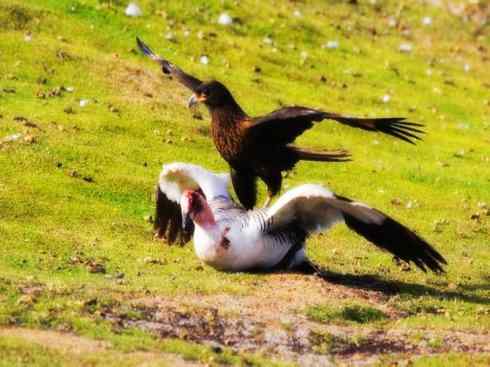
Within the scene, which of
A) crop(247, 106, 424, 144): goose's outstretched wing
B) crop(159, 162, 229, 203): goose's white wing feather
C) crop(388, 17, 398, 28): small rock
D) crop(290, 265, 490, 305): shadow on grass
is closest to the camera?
crop(247, 106, 424, 144): goose's outstretched wing

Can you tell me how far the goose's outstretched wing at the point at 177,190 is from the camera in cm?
1309

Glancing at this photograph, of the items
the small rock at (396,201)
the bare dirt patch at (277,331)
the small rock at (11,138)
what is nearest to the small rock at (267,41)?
the small rock at (396,201)

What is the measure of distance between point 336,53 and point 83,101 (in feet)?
29.6

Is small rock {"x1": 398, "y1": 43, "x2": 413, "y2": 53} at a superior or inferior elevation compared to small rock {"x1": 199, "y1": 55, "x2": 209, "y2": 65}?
superior

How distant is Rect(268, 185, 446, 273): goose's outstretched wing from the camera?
1182 cm

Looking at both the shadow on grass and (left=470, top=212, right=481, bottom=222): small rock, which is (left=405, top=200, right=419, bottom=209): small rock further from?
the shadow on grass

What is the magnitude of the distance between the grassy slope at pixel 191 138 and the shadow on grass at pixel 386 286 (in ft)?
0.20

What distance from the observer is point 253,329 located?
33.1 feet

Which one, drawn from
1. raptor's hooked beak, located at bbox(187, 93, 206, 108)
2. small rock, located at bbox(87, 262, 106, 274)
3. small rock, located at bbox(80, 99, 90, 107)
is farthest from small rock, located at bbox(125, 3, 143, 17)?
small rock, located at bbox(87, 262, 106, 274)

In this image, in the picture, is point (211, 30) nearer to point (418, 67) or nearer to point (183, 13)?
point (183, 13)

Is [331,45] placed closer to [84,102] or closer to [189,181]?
[84,102]

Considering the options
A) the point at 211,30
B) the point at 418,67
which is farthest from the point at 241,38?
the point at 418,67

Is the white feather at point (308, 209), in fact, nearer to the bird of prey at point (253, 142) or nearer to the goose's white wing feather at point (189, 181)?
the bird of prey at point (253, 142)

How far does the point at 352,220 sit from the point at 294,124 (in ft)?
5.50
